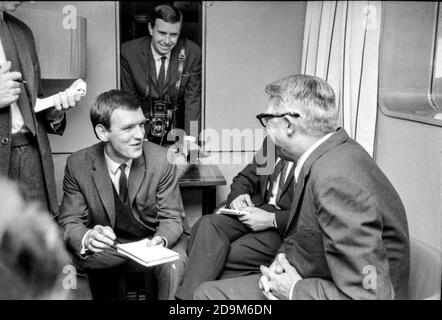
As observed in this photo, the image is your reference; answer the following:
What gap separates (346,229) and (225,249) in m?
0.81

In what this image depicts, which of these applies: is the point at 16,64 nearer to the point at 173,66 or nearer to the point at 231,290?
the point at 173,66

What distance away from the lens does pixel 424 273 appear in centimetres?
147

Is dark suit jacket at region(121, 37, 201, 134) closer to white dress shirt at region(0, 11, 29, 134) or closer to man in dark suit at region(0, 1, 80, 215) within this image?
man in dark suit at region(0, 1, 80, 215)

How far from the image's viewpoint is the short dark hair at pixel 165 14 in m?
1.94

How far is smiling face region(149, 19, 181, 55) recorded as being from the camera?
6.40ft

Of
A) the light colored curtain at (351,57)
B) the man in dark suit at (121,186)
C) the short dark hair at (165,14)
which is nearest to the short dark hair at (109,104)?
the man in dark suit at (121,186)

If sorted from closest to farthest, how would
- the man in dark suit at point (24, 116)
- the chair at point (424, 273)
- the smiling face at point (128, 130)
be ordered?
the chair at point (424, 273) < the man in dark suit at point (24, 116) < the smiling face at point (128, 130)

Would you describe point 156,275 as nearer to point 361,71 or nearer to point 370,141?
point 370,141

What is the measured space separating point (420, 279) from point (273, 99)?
2.48ft

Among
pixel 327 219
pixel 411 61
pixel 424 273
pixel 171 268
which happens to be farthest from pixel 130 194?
pixel 411 61

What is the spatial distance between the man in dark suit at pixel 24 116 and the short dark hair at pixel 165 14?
1.54ft

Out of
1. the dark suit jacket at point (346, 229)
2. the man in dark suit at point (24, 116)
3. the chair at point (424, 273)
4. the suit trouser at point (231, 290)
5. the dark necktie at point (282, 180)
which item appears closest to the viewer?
the dark suit jacket at point (346, 229)

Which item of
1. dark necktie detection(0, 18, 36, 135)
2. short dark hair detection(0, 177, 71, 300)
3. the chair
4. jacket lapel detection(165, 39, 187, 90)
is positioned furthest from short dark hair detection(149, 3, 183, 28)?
the chair

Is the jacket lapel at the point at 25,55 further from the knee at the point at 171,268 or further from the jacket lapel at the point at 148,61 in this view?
the knee at the point at 171,268
